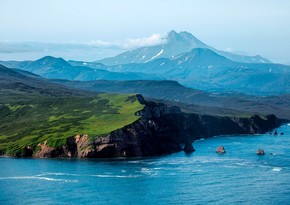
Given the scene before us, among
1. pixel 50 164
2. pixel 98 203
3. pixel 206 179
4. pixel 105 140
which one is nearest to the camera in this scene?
pixel 98 203

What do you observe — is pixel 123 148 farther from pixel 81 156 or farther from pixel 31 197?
pixel 31 197

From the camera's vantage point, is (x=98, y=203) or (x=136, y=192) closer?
(x=98, y=203)

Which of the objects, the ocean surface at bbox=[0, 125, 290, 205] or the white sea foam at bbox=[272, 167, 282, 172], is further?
the white sea foam at bbox=[272, 167, 282, 172]

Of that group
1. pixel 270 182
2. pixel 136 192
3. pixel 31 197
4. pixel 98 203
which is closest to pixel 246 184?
pixel 270 182

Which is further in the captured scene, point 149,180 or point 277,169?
point 277,169

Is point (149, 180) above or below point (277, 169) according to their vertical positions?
below

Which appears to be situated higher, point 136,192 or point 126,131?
point 126,131

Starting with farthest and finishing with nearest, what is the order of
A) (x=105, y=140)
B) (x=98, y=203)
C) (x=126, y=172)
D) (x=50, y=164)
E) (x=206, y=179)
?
1. (x=105, y=140)
2. (x=50, y=164)
3. (x=126, y=172)
4. (x=206, y=179)
5. (x=98, y=203)

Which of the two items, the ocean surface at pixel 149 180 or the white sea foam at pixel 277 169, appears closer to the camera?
the ocean surface at pixel 149 180
